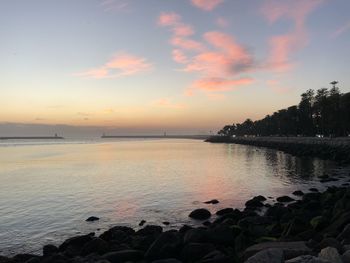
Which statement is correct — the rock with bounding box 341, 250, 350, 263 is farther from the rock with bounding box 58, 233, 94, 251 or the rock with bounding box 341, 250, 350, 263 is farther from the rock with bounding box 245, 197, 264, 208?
the rock with bounding box 245, 197, 264, 208

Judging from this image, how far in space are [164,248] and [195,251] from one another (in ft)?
3.45

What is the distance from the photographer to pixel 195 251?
1132cm

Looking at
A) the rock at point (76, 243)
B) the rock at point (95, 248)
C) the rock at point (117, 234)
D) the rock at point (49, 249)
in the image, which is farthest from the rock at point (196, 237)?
the rock at point (49, 249)

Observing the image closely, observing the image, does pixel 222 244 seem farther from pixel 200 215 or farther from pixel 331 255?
pixel 200 215

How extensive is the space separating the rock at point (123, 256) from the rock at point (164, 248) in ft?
1.06

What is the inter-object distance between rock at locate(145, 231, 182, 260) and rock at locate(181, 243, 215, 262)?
0.47 meters

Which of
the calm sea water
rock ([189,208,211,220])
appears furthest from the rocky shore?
rock ([189,208,211,220])

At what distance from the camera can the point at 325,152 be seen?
6275 centimetres

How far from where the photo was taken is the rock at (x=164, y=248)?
38.1ft

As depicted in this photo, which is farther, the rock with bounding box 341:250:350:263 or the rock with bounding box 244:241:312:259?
the rock with bounding box 244:241:312:259

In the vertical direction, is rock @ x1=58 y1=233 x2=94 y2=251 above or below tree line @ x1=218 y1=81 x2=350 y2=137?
below

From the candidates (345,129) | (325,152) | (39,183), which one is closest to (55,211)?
(39,183)

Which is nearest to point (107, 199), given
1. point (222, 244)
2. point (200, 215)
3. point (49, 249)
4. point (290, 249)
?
point (200, 215)

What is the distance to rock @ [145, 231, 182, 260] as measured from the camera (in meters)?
11.6
